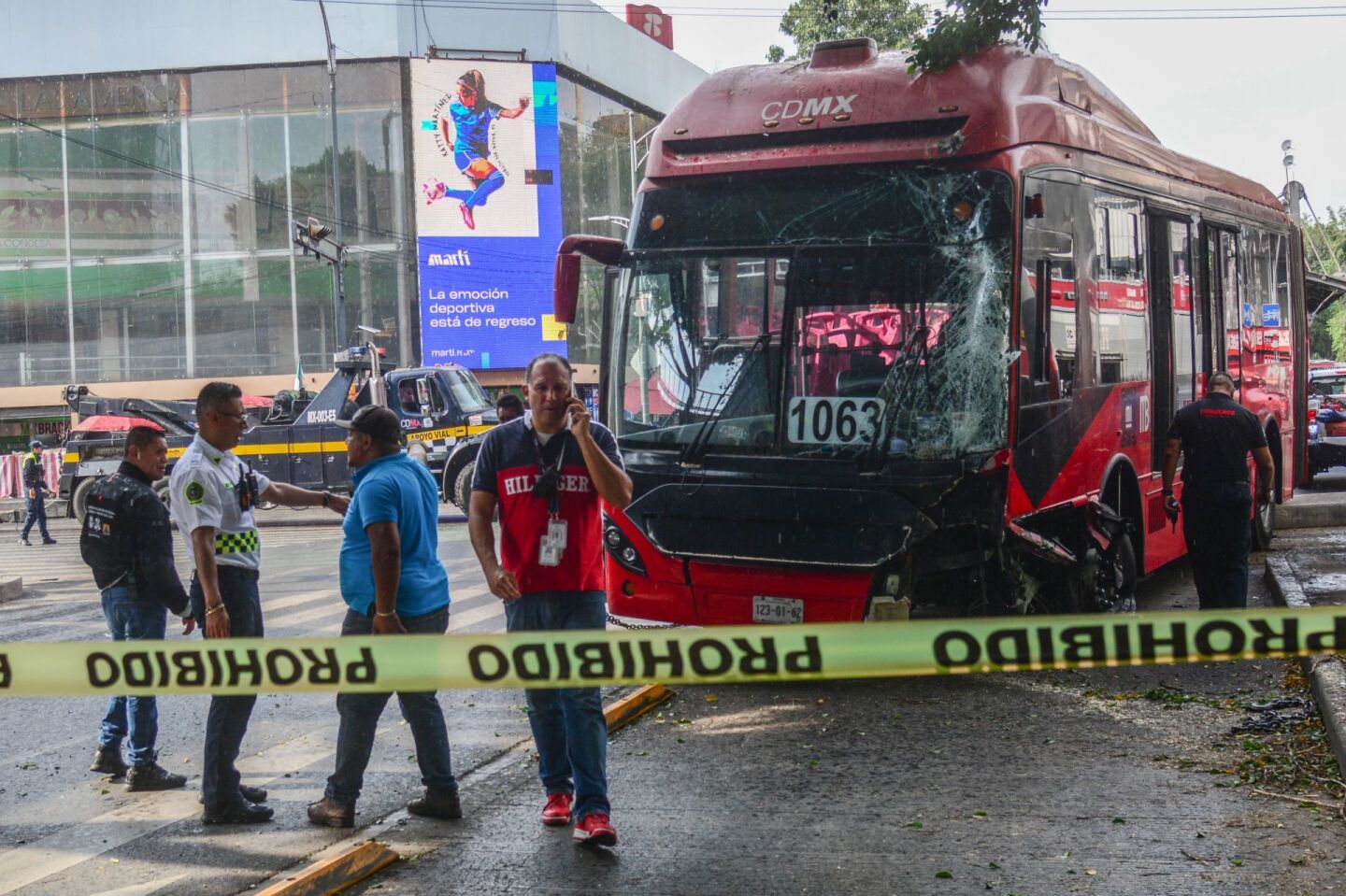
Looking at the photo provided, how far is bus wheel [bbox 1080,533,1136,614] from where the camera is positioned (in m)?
9.19

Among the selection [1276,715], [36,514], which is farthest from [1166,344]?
[36,514]

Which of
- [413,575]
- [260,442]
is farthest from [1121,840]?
[260,442]

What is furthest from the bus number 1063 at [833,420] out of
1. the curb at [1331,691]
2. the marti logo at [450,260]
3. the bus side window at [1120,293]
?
the marti logo at [450,260]

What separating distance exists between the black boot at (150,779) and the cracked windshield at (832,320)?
3018 mm

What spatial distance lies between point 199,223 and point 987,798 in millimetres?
39923

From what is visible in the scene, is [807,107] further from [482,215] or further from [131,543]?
[482,215]

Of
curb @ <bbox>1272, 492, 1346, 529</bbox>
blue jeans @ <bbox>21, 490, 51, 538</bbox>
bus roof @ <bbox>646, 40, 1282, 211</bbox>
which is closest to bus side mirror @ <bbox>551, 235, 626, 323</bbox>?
bus roof @ <bbox>646, 40, 1282, 211</bbox>

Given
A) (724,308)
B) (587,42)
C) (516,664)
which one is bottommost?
(516,664)

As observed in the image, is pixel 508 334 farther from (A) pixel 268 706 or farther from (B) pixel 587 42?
(A) pixel 268 706

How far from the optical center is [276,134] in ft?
138

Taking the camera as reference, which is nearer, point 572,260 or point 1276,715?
point 1276,715

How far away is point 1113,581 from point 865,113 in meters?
3.62

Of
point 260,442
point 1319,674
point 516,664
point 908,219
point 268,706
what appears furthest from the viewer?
point 260,442

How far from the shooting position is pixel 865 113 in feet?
26.9
